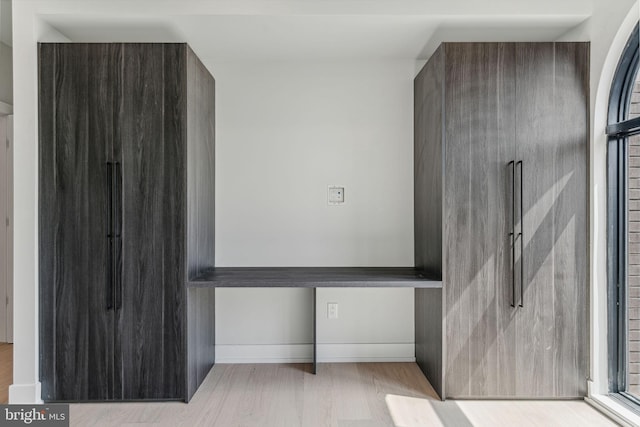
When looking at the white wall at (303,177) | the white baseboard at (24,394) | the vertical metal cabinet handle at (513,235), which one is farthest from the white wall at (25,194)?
the vertical metal cabinet handle at (513,235)

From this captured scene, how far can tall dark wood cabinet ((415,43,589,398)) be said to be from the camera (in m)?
2.62

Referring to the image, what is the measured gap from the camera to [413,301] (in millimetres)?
3348

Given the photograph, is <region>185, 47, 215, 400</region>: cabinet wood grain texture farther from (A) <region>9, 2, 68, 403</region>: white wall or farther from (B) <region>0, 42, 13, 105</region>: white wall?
(B) <region>0, 42, 13, 105</region>: white wall

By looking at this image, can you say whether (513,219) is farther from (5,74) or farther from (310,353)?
(5,74)

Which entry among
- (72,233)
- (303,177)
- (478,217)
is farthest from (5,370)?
(478,217)

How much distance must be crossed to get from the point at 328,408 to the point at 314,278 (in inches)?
30.5

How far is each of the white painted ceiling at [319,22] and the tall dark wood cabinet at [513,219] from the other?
216mm

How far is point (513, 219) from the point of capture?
262 centimetres

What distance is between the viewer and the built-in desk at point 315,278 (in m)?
2.62

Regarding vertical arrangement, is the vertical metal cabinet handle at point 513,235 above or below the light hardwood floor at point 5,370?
above

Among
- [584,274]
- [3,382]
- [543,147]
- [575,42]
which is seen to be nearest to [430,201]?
[543,147]

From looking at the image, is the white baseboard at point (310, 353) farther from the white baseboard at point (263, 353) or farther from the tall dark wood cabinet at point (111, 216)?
the tall dark wood cabinet at point (111, 216)

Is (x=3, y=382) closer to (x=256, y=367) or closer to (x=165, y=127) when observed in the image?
(x=256, y=367)

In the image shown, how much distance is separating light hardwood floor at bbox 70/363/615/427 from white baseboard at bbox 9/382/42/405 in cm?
23
